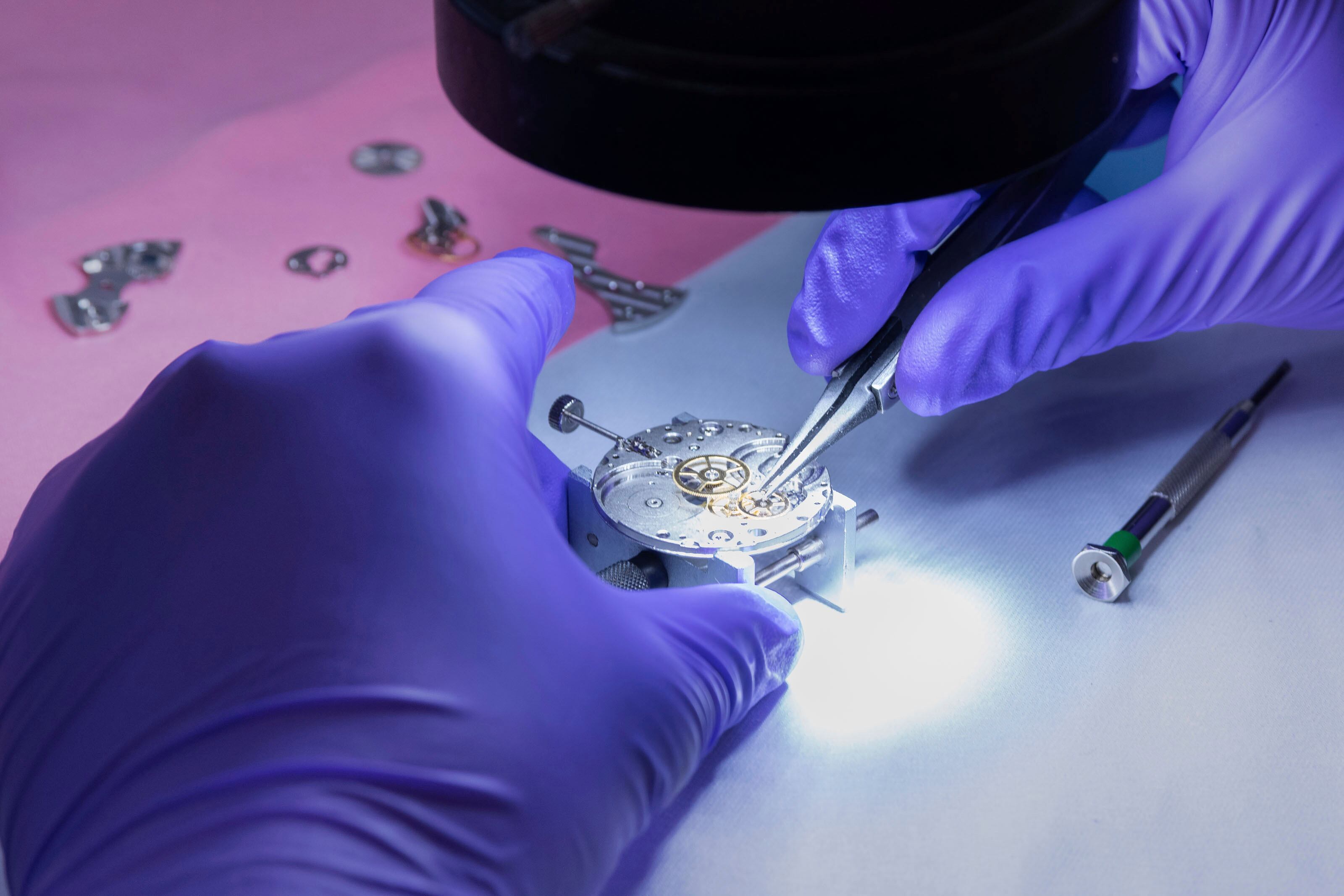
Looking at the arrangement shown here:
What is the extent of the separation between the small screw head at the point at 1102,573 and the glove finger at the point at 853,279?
368mm

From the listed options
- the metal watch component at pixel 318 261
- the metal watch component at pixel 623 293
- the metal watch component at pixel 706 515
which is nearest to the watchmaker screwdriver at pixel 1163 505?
the metal watch component at pixel 706 515

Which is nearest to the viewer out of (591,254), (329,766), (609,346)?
(329,766)

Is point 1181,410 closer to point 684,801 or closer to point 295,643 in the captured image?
point 684,801

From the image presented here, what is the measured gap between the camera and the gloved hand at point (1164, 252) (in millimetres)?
1425

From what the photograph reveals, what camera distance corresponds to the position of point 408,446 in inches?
42.5

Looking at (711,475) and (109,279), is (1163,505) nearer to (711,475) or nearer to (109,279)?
(711,475)

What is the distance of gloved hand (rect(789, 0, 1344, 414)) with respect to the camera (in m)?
1.42

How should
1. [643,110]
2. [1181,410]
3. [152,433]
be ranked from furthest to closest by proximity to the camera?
[1181,410], [152,433], [643,110]

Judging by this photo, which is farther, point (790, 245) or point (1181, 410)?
point (790, 245)

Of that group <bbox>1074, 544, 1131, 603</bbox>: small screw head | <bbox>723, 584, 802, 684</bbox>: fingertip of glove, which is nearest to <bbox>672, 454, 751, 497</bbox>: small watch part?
<bbox>723, 584, 802, 684</bbox>: fingertip of glove

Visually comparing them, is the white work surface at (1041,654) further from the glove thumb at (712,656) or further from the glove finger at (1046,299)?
the glove finger at (1046,299)

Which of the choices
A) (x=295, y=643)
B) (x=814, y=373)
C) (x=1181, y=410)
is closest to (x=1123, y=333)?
(x=1181, y=410)

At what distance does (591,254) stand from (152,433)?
99cm

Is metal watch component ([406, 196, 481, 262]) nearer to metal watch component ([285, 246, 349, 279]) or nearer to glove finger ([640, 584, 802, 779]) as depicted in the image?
metal watch component ([285, 246, 349, 279])
